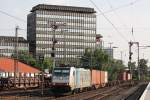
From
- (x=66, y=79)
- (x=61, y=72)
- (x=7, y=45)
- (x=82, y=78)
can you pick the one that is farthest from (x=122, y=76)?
(x=66, y=79)

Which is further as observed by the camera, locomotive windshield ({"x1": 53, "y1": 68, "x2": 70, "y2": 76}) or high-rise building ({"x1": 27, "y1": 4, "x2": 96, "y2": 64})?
high-rise building ({"x1": 27, "y1": 4, "x2": 96, "y2": 64})

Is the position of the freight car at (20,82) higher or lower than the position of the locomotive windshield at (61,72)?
lower

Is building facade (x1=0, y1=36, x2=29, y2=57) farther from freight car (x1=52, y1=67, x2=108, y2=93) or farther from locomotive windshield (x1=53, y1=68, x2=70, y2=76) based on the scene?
locomotive windshield (x1=53, y1=68, x2=70, y2=76)

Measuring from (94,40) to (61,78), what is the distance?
149679 millimetres

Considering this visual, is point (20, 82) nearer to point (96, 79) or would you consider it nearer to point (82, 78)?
point (96, 79)

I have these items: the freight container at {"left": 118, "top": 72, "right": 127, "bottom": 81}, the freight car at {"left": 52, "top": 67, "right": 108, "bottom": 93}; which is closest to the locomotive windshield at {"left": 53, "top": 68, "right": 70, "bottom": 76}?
the freight car at {"left": 52, "top": 67, "right": 108, "bottom": 93}

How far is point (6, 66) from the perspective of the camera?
81.4 metres

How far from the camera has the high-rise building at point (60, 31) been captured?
587ft

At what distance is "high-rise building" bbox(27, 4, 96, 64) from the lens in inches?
7042

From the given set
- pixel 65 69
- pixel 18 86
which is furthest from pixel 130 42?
pixel 65 69

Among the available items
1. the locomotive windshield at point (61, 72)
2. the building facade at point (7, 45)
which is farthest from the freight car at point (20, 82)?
the building facade at point (7, 45)

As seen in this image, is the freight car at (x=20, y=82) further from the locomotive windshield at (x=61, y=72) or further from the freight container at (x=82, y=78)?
the locomotive windshield at (x=61, y=72)

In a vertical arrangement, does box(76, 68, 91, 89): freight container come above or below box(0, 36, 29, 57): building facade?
Result: below

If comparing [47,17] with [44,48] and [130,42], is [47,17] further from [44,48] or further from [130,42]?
[130,42]
